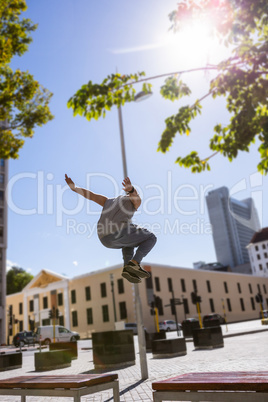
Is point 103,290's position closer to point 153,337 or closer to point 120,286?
point 120,286

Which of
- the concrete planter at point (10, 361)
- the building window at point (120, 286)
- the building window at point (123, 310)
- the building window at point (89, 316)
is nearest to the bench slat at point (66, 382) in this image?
the concrete planter at point (10, 361)

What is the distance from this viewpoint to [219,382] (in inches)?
147

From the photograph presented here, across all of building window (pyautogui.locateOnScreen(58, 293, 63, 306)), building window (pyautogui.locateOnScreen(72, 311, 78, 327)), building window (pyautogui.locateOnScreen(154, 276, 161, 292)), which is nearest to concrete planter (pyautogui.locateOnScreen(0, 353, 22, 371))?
building window (pyautogui.locateOnScreen(154, 276, 161, 292))

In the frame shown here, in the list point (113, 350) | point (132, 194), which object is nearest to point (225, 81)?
point (132, 194)

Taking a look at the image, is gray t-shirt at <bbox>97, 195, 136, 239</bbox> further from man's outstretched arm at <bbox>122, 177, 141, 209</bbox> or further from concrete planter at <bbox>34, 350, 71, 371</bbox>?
concrete planter at <bbox>34, 350, 71, 371</bbox>

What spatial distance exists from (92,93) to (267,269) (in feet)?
322

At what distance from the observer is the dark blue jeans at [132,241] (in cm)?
419

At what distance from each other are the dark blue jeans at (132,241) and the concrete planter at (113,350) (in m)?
9.16

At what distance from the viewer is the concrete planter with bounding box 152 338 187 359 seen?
1394cm

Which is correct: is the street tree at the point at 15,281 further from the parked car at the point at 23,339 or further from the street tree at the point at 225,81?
the street tree at the point at 225,81

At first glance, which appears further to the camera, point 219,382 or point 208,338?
point 208,338

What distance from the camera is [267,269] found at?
96.0 metres

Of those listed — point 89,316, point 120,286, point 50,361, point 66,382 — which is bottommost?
point 50,361

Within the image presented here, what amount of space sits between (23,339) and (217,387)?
35336 mm
